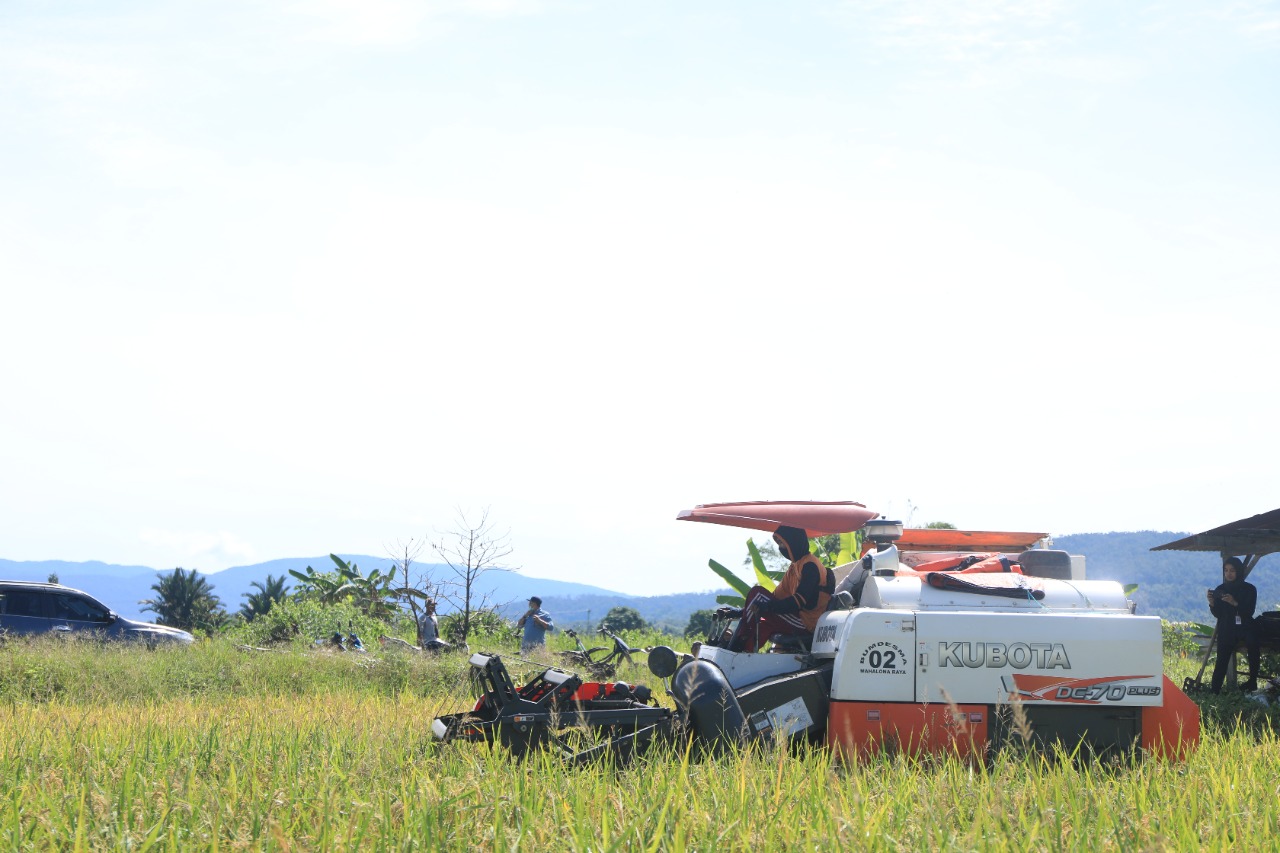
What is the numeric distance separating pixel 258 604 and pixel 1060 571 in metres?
31.4

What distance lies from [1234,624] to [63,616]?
18.9 m

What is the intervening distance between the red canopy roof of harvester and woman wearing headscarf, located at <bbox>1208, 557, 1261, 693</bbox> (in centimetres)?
815

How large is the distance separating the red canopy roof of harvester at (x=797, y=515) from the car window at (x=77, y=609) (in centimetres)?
1550

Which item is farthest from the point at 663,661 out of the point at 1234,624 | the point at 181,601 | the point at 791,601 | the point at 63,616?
the point at 181,601

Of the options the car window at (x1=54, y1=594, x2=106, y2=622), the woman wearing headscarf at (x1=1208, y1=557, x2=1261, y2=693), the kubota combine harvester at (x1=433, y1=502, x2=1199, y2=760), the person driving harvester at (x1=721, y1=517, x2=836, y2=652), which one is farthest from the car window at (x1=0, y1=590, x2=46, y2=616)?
the woman wearing headscarf at (x1=1208, y1=557, x2=1261, y2=693)

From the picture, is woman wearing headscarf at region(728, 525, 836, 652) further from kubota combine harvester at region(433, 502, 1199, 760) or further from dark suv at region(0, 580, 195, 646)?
dark suv at region(0, 580, 195, 646)

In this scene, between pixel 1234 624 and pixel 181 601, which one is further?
pixel 181 601

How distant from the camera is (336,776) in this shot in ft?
21.0

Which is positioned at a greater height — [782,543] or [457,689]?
[782,543]

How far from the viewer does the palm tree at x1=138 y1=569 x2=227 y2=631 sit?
40188mm

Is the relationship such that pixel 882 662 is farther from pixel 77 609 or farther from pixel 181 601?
pixel 181 601

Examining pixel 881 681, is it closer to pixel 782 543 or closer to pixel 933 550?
pixel 782 543

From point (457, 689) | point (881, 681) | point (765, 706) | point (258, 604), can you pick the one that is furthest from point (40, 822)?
point (258, 604)

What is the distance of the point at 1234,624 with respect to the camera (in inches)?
573
